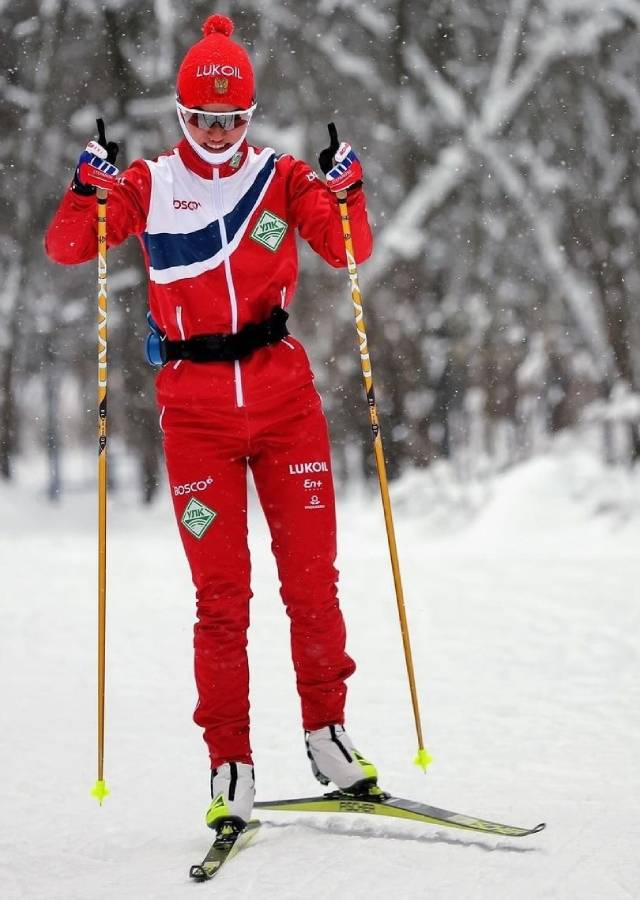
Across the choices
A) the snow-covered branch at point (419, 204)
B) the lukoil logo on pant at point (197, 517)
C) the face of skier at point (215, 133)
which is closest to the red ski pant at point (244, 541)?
the lukoil logo on pant at point (197, 517)

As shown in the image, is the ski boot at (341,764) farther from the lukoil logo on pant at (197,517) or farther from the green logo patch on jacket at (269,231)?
the green logo patch on jacket at (269,231)

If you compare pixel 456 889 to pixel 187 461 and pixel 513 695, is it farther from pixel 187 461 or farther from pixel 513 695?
pixel 513 695

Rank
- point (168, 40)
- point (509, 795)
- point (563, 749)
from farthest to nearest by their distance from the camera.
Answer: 1. point (168, 40)
2. point (563, 749)
3. point (509, 795)

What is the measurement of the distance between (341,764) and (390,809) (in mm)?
228

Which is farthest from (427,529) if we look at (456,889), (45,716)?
(456,889)

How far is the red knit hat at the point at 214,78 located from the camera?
144 inches

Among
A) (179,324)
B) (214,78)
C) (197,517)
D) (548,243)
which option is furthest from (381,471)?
(548,243)

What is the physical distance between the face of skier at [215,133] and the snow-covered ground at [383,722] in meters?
2.03

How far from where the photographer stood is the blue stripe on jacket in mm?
3703

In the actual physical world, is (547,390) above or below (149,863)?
above

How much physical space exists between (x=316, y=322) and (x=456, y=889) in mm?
18008

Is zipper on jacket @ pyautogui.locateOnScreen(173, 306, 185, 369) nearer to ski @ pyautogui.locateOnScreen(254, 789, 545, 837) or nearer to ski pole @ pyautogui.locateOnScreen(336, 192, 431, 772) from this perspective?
ski pole @ pyautogui.locateOnScreen(336, 192, 431, 772)

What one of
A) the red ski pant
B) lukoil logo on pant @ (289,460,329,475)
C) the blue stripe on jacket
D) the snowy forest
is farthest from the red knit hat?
the snowy forest

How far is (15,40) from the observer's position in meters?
17.9
